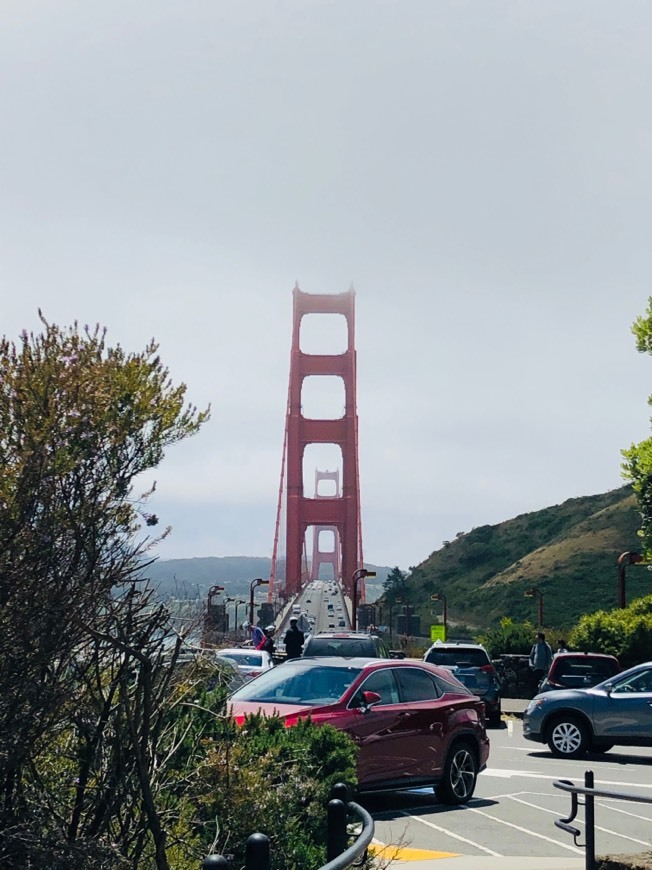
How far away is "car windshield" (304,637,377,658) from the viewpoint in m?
21.9

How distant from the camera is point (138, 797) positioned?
5000 mm

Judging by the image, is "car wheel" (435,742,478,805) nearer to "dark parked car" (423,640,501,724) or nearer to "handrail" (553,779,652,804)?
"handrail" (553,779,652,804)

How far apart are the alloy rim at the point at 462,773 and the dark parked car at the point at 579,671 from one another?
28.4 ft

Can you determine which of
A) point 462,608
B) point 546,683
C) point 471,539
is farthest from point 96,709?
point 471,539

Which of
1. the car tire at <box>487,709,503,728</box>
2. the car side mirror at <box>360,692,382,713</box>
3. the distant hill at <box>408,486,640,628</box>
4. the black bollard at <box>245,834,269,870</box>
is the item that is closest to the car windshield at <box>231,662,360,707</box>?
the car side mirror at <box>360,692,382,713</box>

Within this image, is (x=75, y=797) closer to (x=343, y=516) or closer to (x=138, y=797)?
(x=138, y=797)

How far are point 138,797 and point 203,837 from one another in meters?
0.89

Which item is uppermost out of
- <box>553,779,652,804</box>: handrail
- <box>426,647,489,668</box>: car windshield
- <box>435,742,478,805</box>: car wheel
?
<box>426,647,489,668</box>: car windshield

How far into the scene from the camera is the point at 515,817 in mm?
11586

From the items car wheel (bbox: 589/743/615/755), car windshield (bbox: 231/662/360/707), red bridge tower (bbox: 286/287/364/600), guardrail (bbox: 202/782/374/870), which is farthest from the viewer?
red bridge tower (bbox: 286/287/364/600)

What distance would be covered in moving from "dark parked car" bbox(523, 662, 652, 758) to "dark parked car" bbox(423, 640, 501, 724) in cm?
511

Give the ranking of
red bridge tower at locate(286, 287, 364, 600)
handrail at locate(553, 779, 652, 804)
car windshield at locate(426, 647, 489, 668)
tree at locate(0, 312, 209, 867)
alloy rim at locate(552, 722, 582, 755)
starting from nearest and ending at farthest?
tree at locate(0, 312, 209, 867), handrail at locate(553, 779, 652, 804), alloy rim at locate(552, 722, 582, 755), car windshield at locate(426, 647, 489, 668), red bridge tower at locate(286, 287, 364, 600)

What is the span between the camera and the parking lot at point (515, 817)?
9.82 m

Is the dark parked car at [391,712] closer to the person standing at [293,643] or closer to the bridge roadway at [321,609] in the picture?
the person standing at [293,643]
